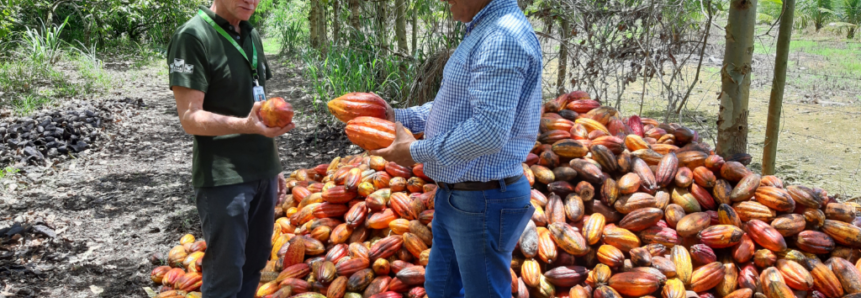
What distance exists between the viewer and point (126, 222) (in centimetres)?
434

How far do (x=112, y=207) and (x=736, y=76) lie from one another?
190 inches

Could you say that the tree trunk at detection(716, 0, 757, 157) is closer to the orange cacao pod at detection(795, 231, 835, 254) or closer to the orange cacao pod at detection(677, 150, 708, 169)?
the orange cacao pod at detection(677, 150, 708, 169)

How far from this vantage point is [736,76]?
138 inches

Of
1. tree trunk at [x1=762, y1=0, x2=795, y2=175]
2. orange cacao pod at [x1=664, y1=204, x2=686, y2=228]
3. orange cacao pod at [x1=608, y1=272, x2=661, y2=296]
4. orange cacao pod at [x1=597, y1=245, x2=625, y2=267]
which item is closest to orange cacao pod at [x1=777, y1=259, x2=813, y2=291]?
orange cacao pod at [x1=664, y1=204, x2=686, y2=228]

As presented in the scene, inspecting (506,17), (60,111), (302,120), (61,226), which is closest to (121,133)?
(60,111)

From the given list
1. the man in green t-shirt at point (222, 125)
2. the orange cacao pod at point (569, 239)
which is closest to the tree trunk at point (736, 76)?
the orange cacao pod at point (569, 239)

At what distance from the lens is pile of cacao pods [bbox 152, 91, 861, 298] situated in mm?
2668

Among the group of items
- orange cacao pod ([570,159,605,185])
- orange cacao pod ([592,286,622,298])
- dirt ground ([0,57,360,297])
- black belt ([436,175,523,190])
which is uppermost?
black belt ([436,175,523,190])

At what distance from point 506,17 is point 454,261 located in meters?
0.98

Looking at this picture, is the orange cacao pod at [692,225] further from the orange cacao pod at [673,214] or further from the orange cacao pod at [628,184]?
the orange cacao pod at [628,184]

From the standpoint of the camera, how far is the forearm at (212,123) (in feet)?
6.52

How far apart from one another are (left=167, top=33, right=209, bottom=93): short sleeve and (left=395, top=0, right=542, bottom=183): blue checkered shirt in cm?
87

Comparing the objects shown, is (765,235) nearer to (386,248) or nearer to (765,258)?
(765,258)

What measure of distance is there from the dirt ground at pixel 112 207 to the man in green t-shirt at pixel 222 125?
1445mm
